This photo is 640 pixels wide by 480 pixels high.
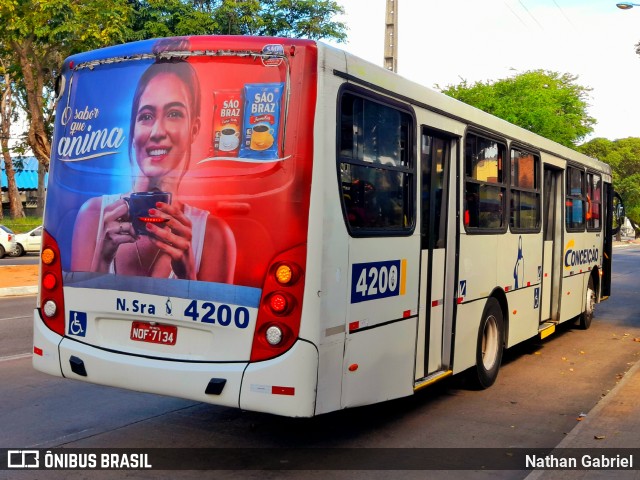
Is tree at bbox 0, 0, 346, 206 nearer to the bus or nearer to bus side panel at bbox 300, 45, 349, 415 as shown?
the bus

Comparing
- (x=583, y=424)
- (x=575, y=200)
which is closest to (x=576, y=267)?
(x=575, y=200)

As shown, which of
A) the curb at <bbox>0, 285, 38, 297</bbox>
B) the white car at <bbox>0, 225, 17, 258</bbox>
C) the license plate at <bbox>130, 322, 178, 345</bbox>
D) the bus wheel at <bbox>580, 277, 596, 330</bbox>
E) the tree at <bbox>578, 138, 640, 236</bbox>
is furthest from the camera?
the tree at <bbox>578, 138, 640, 236</bbox>

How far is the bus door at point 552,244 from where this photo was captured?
10961 millimetres

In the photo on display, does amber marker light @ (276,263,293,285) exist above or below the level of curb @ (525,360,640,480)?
above

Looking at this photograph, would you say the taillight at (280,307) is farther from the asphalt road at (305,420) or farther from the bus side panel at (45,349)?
the bus side panel at (45,349)

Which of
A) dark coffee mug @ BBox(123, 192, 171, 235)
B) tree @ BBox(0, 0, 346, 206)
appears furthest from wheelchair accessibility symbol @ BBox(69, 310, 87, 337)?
tree @ BBox(0, 0, 346, 206)

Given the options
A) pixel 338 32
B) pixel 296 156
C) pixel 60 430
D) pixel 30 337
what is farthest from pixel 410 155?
pixel 338 32

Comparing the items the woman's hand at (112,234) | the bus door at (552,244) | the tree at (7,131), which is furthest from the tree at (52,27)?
the tree at (7,131)

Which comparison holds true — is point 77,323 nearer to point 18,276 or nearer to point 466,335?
point 466,335

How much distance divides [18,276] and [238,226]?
60.2ft

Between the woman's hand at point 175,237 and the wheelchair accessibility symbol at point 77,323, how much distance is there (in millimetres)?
901

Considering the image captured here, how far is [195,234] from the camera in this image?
5551 mm

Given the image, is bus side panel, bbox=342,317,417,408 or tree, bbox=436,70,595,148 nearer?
bus side panel, bbox=342,317,417,408

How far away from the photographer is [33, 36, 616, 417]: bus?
534 cm
